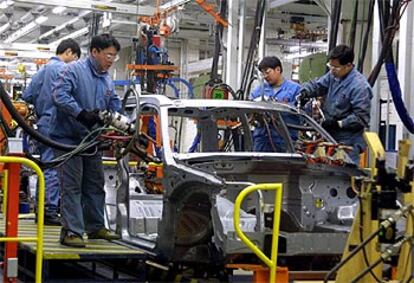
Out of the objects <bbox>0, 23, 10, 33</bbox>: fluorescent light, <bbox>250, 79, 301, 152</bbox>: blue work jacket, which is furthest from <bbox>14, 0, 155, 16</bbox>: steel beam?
<bbox>0, 23, 10, 33</bbox>: fluorescent light

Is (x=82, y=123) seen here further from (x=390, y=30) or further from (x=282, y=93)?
(x=390, y=30)

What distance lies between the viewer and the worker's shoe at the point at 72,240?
6.05 metres

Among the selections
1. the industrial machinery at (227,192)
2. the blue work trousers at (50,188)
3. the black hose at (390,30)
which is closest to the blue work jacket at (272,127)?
the industrial machinery at (227,192)

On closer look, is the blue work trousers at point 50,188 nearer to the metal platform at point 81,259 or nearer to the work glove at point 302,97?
the metal platform at point 81,259

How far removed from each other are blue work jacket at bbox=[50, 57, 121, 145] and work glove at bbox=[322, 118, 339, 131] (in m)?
2.28

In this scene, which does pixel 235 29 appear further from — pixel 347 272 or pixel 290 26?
pixel 347 272

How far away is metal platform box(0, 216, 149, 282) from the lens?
5.71m

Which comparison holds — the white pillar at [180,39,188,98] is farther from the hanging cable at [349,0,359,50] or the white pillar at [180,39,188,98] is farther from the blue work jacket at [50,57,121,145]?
the blue work jacket at [50,57,121,145]

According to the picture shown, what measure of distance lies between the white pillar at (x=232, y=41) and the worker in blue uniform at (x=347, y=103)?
543 cm

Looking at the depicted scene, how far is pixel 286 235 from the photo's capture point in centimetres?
529

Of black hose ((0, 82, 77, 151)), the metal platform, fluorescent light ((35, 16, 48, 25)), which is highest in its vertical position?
fluorescent light ((35, 16, 48, 25))

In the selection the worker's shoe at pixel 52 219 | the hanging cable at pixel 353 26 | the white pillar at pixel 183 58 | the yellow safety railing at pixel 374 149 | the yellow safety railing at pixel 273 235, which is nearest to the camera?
the yellow safety railing at pixel 374 149

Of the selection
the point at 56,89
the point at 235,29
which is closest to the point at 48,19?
A: the point at 235,29

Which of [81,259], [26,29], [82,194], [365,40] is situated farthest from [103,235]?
→ [26,29]
